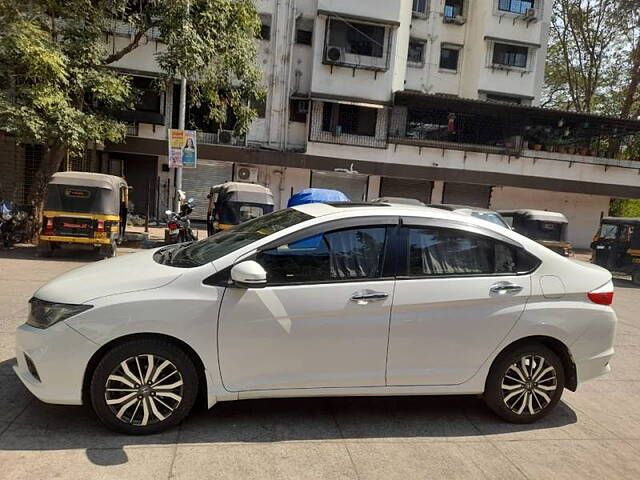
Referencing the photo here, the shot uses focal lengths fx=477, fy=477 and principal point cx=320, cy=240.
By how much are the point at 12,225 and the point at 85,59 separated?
4.36 meters

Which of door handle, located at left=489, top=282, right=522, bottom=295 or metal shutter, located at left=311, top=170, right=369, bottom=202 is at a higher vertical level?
metal shutter, located at left=311, top=170, right=369, bottom=202

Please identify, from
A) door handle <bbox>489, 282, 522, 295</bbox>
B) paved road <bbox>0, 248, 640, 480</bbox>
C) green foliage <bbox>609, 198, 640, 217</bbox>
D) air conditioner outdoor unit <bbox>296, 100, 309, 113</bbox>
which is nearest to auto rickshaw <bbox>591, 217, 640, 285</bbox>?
paved road <bbox>0, 248, 640, 480</bbox>

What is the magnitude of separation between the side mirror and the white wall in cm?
2208

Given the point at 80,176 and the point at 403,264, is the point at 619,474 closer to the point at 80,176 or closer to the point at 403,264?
the point at 403,264

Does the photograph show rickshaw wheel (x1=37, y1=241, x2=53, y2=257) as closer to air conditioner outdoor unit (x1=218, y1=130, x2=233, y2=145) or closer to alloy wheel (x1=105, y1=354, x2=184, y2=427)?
alloy wheel (x1=105, y1=354, x2=184, y2=427)

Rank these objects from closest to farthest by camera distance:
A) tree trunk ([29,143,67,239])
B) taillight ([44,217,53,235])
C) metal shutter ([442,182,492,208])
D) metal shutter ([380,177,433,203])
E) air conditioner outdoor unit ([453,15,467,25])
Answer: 1. taillight ([44,217,53,235])
2. tree trunk ([29,143,67,239])
3. metal shutter ([380,177,433,203])
4. metal shutter ([442,182,492,208])
5. air conditioner outdoor unit ([453,15,467,25])

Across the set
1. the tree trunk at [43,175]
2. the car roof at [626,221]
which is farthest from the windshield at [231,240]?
the car roof at [626,221]

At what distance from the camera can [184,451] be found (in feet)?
10.3

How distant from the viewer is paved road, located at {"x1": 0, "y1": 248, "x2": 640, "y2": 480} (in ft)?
9.80

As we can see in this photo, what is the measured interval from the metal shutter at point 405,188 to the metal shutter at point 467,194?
3.03 feet

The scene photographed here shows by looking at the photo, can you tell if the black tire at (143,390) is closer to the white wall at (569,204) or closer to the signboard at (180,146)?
the signboard at (180,146)

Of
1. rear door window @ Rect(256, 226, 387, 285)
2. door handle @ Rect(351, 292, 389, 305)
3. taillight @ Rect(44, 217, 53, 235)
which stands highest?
rear door window @ Rect(256, 226, 387, 285)

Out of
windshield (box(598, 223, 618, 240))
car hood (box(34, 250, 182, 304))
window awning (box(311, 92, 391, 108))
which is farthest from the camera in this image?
window awning (box(311, 92, 391, 108))

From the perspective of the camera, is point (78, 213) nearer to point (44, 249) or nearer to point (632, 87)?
point (44, 249)
